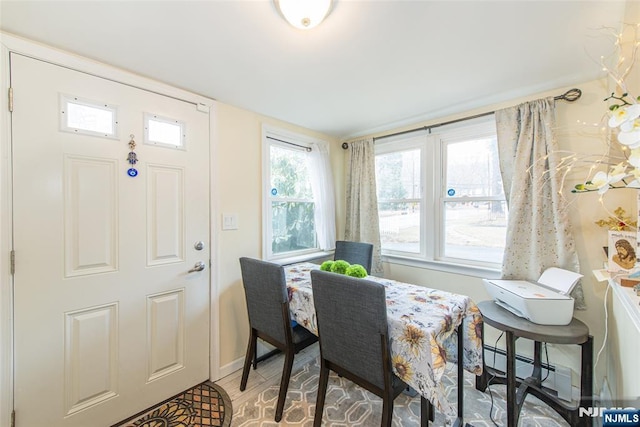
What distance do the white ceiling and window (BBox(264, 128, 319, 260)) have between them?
0.62 metres

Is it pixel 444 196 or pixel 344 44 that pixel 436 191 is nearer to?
pixel 444 196

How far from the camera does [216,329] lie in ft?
6.47

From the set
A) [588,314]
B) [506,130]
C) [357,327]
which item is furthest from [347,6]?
[588,314]

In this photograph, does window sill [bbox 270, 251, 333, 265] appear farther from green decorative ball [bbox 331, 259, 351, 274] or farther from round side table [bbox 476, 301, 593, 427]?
round side table [bbox 476, 301, 593, 427]

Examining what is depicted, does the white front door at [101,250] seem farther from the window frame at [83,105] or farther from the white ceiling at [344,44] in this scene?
the white ceiling at [344,44]

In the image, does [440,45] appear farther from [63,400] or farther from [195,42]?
[63,400]

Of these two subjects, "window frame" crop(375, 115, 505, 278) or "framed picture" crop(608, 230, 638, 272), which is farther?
"window frame" crop(375, 115, 505, 278)

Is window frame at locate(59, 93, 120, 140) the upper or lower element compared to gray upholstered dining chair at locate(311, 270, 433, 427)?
upper

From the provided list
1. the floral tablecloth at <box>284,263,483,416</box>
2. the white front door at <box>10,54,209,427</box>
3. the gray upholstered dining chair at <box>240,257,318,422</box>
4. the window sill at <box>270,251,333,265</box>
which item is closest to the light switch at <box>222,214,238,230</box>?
the white front door at <box>10,54,209,427</box>

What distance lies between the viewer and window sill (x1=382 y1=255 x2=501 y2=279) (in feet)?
6.77

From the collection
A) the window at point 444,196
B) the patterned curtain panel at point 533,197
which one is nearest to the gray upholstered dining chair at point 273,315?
the window at point 444,196

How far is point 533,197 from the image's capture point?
1826mm

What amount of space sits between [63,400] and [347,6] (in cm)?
251

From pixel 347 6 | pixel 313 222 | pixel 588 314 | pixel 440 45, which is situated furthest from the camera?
pixel 313 222
